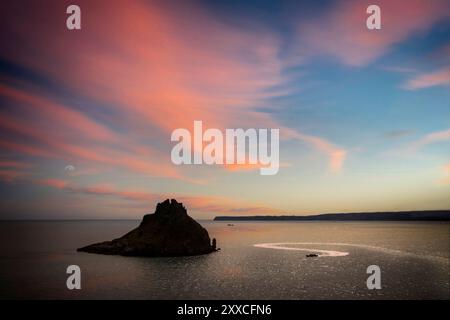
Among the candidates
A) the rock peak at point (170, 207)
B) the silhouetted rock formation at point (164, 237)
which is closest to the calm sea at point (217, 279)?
the silhouetted rock formation at point (164, 237)

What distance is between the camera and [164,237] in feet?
274

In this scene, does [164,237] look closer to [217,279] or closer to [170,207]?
[170,207]

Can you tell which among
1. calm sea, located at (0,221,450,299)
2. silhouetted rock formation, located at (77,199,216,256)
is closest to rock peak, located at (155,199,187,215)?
silhouetted rock formation, located at (77,199,216,256)

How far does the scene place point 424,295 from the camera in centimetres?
4431

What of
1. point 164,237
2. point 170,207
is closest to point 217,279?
point 164,237

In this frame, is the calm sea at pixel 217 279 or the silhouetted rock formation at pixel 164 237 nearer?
the calm sea at pixel 217 279

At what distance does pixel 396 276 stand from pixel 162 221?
50.4m

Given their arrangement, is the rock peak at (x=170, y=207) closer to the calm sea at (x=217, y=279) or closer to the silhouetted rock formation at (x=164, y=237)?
the silhouetted rock formation at (x=164, y=237)

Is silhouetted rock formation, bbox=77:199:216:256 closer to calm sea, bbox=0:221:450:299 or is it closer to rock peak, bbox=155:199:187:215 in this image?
rock peak, bbox=155:199:187:215

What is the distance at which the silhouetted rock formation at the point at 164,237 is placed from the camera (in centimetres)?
8125

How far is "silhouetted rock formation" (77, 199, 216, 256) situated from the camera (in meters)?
81.2

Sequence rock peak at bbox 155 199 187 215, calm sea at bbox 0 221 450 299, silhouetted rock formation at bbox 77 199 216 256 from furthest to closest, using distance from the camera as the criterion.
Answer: rock peak at bbox 155 199 187 215 < silhouetted rock formation at bbox 77 199 216 256 < calm sea at bbox 0 221 450 299
